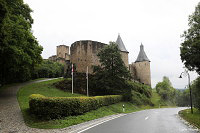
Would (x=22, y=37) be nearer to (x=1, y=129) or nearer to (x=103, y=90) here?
(x=1, y=129)

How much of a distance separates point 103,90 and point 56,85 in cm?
737

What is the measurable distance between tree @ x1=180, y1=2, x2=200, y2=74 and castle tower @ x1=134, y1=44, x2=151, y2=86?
121ft

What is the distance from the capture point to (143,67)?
54844 millimetres

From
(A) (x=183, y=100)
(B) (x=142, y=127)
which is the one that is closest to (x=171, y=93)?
(A) (x=183, y=100)

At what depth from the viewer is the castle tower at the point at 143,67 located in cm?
5466

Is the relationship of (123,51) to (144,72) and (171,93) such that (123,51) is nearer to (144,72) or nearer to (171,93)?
(144,72)

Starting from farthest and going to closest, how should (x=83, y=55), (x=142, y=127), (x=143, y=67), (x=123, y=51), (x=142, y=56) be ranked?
(x=142, y=56)
(x=143, y=67)
(x=123, y=51)
(x=83, y=55)
(x=142, y=127)

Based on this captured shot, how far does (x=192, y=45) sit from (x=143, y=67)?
3964 cm

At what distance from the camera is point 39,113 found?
8898 millimetres

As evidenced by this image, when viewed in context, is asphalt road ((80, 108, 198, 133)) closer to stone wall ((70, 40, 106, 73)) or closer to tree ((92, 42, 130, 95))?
tree ((92, 42, 130, 95))

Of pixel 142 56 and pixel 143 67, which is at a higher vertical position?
pixel 142 56

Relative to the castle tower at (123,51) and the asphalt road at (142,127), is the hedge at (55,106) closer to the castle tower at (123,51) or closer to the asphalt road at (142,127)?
the asphalt road at (142,127)

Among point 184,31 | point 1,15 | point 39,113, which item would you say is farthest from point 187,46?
point 1,15

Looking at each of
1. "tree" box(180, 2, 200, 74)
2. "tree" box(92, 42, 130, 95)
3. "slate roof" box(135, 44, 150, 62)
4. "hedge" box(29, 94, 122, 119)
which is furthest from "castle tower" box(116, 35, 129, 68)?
"hedge" box(29, 94, 122, 119)
